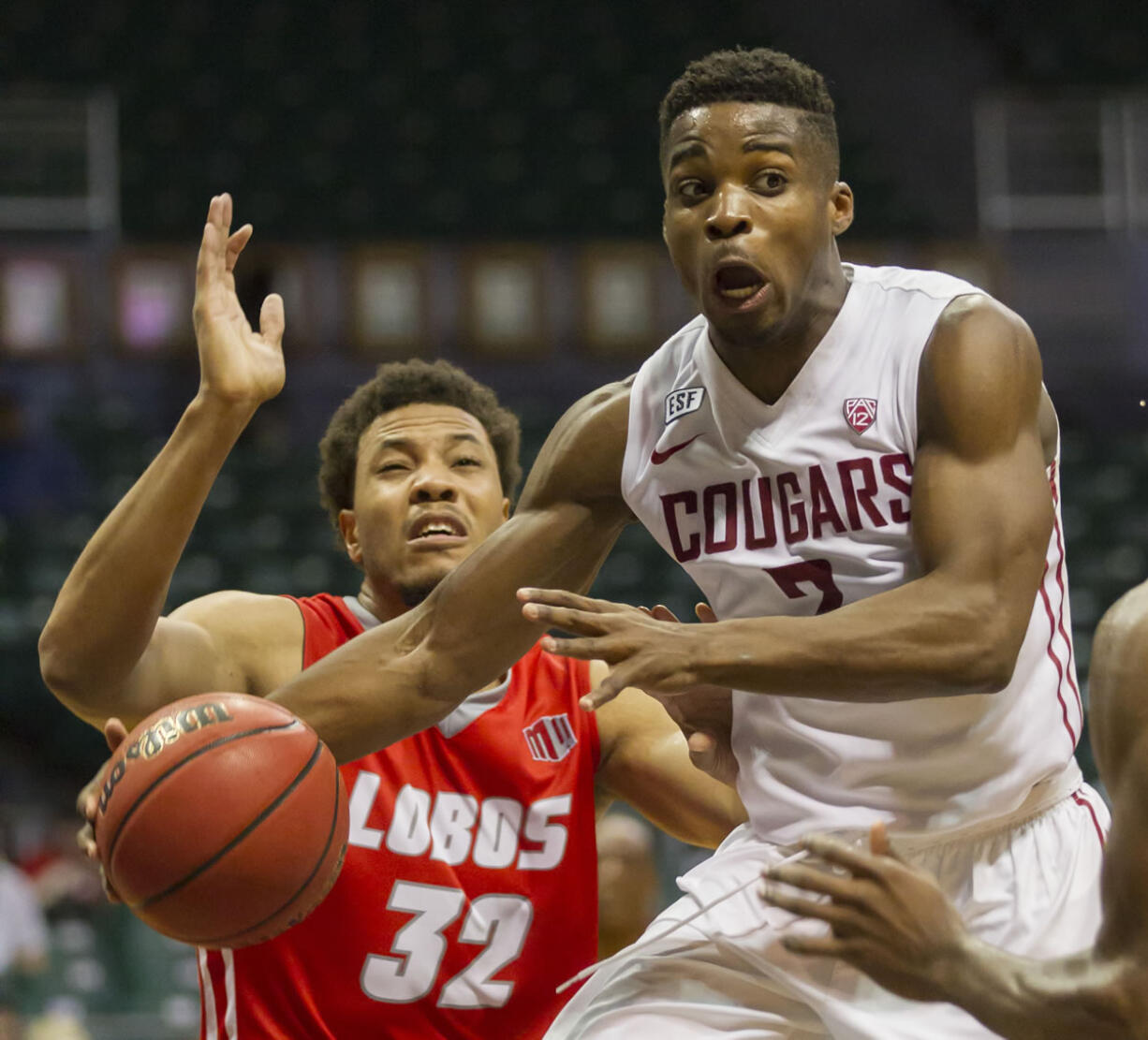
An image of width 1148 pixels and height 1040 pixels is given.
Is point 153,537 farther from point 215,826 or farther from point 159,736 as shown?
point 215,826

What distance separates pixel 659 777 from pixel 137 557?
4.42ft

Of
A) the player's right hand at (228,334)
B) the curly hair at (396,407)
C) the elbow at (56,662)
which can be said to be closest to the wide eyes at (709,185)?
the player's right hand at (228,334)

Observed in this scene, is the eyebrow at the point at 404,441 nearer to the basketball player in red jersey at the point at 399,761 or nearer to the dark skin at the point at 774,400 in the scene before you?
the basketball player in red jersey at the point at 399,761

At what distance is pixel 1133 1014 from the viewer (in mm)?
2008

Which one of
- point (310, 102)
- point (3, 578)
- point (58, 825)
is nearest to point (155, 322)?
point (310, 102)

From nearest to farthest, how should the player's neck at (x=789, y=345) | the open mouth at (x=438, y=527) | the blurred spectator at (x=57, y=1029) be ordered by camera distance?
the player's neck at (x=789, y=345) → the open mouth at (x=438, y=527) → the blurred spectator at (x=57, y=1029)

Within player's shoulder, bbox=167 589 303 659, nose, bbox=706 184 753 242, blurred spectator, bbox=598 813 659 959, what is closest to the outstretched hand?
nose, bbox=706 184 753 242

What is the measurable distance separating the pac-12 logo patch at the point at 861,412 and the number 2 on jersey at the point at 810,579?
24 cm

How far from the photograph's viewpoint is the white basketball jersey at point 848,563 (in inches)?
109

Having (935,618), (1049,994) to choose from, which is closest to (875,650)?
(935,618)

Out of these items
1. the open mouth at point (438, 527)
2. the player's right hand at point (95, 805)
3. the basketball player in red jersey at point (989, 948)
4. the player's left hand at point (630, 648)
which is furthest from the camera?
the open mouth at point (438, 527)

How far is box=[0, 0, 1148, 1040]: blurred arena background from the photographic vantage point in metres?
14.7

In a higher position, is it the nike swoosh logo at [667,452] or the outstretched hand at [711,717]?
the nike swoosh logo at [667,452]

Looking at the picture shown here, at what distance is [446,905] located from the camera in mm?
3652
